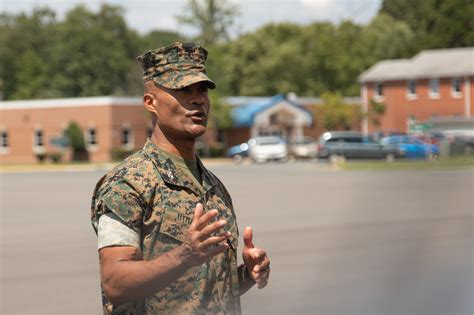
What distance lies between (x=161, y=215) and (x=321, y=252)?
11181 mm

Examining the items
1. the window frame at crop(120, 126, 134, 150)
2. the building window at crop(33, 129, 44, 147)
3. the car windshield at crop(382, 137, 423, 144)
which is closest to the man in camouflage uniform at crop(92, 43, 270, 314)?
the car windshield at crop(382, 137, 423, 144)

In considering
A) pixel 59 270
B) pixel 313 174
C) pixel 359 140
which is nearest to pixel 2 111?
pixel 359 140

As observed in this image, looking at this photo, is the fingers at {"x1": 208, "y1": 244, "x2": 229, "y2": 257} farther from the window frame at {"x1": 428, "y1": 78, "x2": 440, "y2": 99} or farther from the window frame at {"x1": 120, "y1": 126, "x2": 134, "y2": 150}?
the window frame at {"x1": 428, "y1": 78, "x2": 440, "y2": 99}

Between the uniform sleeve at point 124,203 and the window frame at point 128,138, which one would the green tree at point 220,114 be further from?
the uniform sleeve at point 124,203

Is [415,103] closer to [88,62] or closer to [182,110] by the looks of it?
[88,62]

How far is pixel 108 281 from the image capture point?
112 inches

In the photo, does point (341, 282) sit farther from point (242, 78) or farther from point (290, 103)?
point (242, 78)

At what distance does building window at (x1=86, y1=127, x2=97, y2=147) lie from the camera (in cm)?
6669

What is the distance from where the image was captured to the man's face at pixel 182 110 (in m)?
3.04

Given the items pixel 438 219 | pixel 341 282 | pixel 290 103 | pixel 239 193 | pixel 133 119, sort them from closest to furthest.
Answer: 1. pixel 341 282
2. pixel 438 219
3. pixel 239 193
4. pixel 133 119
5. pixel 290 103

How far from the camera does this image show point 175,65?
119 inches

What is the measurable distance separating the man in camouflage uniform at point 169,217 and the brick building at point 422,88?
68.8 metres

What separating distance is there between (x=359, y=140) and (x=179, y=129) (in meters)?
55.4

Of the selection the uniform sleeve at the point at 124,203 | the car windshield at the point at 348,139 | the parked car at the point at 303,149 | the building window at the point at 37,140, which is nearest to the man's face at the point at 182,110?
the uniform sleeve at the point at 124,203
